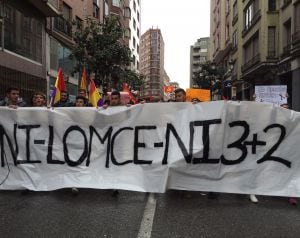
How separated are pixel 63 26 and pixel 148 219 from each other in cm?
2242

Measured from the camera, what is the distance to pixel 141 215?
553cm

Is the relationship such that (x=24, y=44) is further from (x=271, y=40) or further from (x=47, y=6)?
(x=271, y=40)

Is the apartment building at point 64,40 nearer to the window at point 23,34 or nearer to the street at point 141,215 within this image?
the window at point 23,34

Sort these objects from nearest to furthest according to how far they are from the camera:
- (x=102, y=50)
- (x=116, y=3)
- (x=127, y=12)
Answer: (x=102, y=50) → (x=116, y=3) → (x=127, y=12)

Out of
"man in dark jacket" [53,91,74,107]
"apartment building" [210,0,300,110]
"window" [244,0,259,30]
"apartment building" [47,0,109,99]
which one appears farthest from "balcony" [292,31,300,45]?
"man in dark jacket" [53,91,74,107]

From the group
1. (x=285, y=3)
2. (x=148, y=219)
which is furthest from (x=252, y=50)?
(x=148, y=219)

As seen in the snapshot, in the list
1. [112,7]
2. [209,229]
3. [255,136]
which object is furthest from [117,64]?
[112,7]

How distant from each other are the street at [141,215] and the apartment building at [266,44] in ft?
62.9

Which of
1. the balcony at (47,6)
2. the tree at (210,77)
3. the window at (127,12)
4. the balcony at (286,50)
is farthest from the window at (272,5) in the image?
the window at (127,12)

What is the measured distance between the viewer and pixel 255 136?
652cm

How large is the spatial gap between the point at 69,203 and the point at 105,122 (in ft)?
4.69

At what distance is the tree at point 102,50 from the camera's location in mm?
23578

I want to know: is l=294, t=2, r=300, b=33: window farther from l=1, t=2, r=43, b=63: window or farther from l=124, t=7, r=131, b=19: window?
l=124, t=7, r=131, b=19: window

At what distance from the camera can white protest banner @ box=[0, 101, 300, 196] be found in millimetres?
6402
